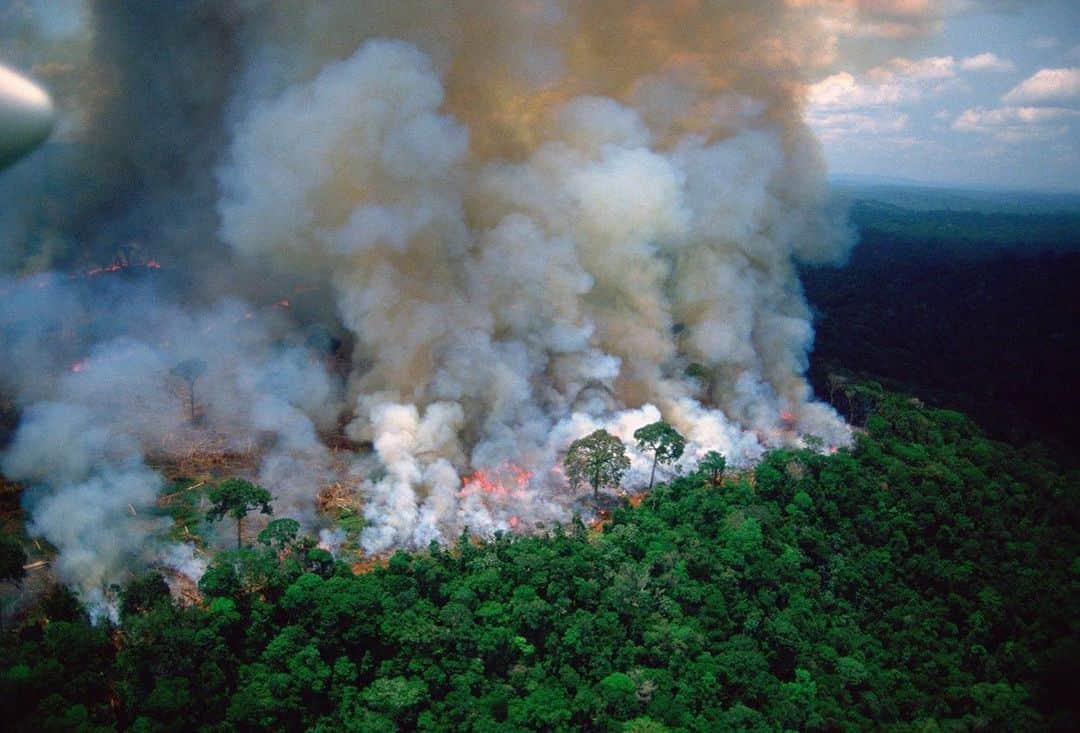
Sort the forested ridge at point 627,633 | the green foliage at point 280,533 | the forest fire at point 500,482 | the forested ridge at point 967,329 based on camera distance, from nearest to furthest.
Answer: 1. the forested ridge at point 627,633
2. the green foliage at point 280,533
3. the forest fire at point 500,482
4. the forested ridge at point 967,329

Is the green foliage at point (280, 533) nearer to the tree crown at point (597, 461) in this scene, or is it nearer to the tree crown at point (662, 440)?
the tree crown at point (597, 461)

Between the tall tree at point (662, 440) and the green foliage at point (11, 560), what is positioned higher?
the tall tree at point (662, 440)

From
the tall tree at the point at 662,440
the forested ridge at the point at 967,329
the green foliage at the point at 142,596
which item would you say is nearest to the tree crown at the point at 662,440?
the tall tree at the point at 662,440

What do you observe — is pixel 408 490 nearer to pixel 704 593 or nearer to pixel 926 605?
pixel 704 593

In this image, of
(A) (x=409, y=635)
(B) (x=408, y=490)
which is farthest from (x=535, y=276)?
(A) (x=409, y=635)

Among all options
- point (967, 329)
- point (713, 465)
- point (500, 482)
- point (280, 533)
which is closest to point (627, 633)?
point (500, 482)

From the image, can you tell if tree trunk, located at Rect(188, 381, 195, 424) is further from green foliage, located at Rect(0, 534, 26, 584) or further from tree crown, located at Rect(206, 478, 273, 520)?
green foliage, located at Rect(0, 534, 26, 584)
